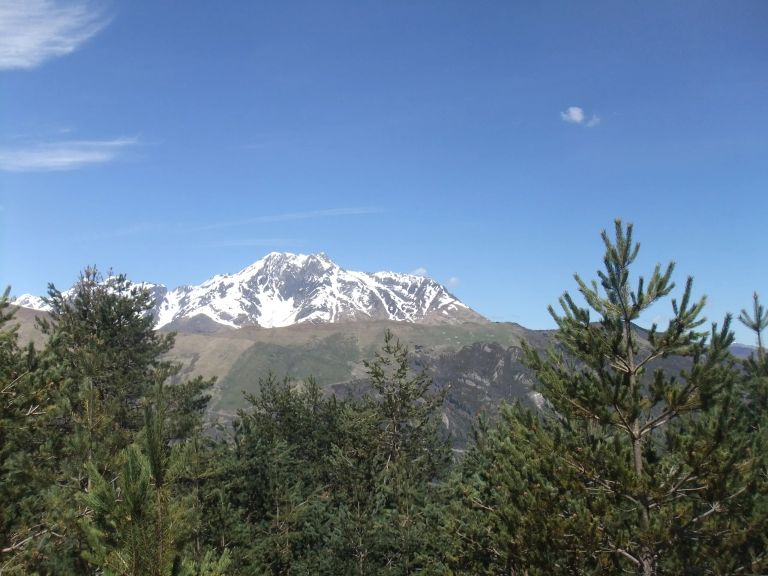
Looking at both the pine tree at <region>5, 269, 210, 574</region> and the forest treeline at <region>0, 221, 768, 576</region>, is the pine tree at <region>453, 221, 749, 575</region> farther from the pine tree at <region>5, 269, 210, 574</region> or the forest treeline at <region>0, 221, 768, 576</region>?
the pine tree at <region>5, 269, 210, 574</region>

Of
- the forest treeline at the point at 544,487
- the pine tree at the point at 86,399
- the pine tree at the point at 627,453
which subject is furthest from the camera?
the pine tree at the point at 86,399

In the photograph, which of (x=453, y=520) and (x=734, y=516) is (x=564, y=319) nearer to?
(x=734, y=516)

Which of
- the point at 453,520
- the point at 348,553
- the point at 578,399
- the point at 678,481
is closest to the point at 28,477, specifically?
the point at 348,553

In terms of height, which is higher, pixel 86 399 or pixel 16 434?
pixel 86 399

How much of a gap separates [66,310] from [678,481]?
1410 inches

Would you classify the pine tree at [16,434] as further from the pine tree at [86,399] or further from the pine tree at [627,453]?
the pine tree at [627,453]

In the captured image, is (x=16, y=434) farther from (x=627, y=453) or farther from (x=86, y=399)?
(x=627, y=453)

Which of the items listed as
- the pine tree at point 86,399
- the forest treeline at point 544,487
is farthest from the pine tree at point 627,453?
the pine tree at point 86,399

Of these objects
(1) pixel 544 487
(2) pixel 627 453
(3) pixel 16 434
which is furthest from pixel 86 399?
(2) pixel 627 453

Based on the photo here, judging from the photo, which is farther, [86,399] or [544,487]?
[86,399]

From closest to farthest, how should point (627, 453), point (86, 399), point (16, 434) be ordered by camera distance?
1. point (627, 453)
2. point (16, 434)
3. point (86, 399)

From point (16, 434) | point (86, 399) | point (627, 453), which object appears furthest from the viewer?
point (86, 399)

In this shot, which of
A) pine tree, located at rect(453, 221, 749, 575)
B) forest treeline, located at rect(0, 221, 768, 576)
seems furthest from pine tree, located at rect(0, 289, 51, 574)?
pine tree, located at rect(453, 221, 749, 575)

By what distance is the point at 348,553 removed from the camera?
71.5ft
